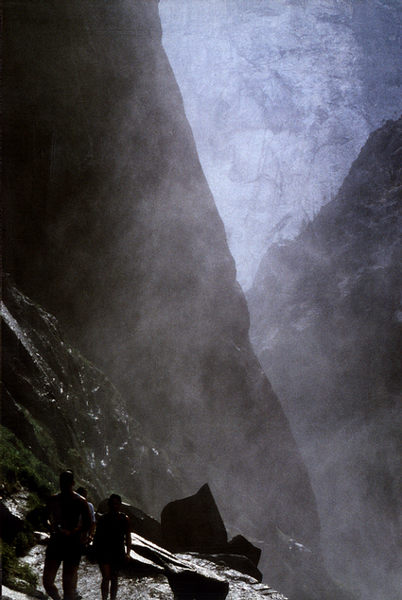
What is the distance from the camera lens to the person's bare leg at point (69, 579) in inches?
215

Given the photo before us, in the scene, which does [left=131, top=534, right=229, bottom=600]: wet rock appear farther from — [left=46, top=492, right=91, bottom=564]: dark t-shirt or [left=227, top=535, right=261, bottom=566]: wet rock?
[left=227, top=535, right=261, bottom=566]: wet rock

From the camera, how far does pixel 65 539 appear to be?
5430mm

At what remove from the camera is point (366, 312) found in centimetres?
9262

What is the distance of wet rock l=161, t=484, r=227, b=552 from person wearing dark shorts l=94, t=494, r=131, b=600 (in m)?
7.36

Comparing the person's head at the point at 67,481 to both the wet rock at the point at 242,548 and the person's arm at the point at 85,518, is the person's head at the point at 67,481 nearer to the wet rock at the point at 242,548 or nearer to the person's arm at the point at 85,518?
the person's arm at the point at 85,518

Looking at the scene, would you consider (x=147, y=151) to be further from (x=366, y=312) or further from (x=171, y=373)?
(x=366, y=312)

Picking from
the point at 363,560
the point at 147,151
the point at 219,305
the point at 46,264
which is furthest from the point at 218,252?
the point at 363,560

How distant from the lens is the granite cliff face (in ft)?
74.7

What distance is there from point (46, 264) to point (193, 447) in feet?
54.7

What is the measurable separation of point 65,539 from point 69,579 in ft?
1.74

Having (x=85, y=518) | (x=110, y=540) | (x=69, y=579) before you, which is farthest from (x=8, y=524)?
(x=85, y=518)

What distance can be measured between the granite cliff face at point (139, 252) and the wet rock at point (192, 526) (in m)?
5.26

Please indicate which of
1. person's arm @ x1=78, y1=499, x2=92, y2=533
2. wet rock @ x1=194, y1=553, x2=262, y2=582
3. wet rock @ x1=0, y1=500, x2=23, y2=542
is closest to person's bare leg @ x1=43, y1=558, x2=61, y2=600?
person's arm @ x1=78, y1=499, x2=92, y2=533

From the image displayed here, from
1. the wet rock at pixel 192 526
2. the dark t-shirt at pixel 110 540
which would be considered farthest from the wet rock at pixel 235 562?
Result: the dark t-shirt at pixel 110 540
